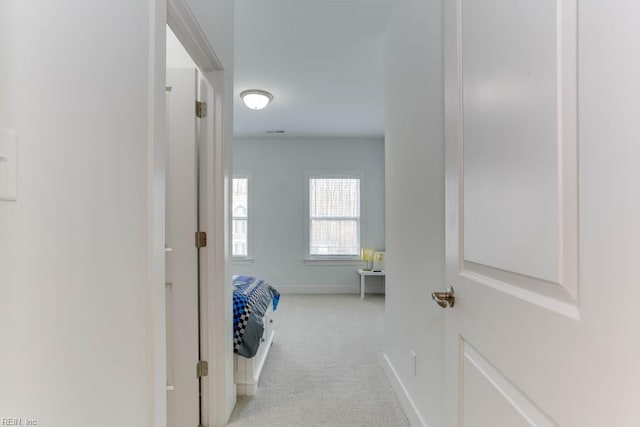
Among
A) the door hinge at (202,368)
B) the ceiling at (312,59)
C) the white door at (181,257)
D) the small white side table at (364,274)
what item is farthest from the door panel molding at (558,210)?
the small white side table at (364,274)

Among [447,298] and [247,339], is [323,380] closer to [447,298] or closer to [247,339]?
[247,339]

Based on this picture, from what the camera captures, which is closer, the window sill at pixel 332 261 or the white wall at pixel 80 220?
the white wall at pixel 80 220

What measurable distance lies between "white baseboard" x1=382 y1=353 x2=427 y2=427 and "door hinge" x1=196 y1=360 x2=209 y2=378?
1203 mm

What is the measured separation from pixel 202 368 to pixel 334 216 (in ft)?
13.3

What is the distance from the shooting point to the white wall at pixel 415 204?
1.57 m

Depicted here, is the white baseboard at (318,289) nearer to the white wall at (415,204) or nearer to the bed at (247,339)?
the bed at (247,339)

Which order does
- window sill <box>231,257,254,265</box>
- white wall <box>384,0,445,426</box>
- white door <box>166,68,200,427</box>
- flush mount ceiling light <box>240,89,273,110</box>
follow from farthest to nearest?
window sill <box>231,257,254,265</box> → flush mount ceiling light <box>240,89,273,110</box> → white door <box>166,68,200,427</box> → white wall <box>384,0,445,426</box>

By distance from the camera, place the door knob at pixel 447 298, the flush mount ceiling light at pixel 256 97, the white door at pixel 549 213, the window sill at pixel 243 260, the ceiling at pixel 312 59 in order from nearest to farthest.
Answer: the white door at pixel 549 213 < the door knob at pixel 447 298 < the ceiling at pixel 312 59 < the flush mount ceiling light at pixel 256 97 < the window sill at pixel 243 260

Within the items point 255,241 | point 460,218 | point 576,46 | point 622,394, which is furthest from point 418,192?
point 255,241

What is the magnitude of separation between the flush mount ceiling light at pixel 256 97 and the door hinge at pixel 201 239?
2.18 meters

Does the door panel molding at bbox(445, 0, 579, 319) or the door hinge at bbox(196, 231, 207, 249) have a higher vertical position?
the door panel molding at bbox(445, 0, 579, 319)

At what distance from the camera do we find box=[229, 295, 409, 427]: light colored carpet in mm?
2010

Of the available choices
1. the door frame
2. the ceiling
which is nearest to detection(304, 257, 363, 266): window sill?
the ceiling

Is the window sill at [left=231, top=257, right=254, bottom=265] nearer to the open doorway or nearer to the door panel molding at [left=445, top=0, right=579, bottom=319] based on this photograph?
the open doorway
